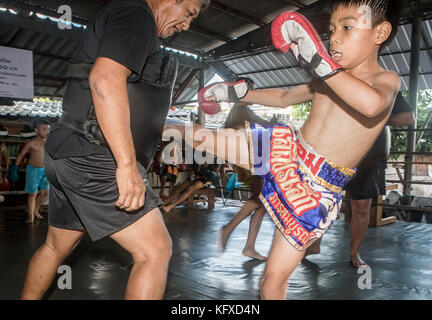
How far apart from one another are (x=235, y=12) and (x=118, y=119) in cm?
774

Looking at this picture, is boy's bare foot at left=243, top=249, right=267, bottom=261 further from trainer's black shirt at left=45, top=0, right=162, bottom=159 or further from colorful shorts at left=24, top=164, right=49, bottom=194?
colorful shorts at left=24, top=164, right=49, bottom=194

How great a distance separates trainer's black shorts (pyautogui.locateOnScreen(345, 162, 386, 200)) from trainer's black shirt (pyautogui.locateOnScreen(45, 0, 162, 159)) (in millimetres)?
2065

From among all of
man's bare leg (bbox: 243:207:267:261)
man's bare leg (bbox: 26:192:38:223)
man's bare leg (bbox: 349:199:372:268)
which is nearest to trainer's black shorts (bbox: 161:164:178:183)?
man's bare leg (bbox: 26:192:38:223)

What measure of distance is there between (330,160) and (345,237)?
2798 millimetres

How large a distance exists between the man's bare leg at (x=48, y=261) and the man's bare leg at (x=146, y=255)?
31 centimetres

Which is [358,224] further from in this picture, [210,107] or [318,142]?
[210,107]

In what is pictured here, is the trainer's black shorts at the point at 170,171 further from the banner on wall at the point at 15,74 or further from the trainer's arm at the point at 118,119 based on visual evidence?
the trainer's arm at the point at 118,119

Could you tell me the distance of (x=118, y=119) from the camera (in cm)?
96

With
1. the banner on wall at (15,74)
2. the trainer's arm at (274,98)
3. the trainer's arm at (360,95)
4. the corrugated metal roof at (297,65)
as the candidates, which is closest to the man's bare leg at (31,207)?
the banner on wall at (15,74)

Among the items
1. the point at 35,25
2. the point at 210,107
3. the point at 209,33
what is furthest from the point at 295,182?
the point at 209,33

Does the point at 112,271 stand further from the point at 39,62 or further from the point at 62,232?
the point at 39,62

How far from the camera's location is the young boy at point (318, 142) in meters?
1.21
